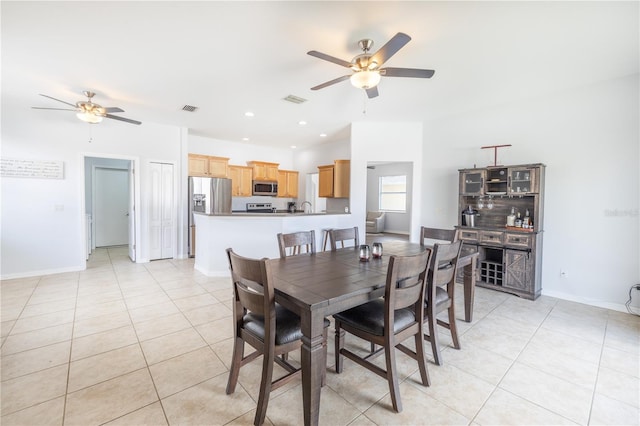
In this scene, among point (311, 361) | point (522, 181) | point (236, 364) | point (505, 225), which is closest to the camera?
point (311, 361)

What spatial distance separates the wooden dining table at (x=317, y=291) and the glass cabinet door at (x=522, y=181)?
6.19 ft

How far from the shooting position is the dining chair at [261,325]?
5.03 feet

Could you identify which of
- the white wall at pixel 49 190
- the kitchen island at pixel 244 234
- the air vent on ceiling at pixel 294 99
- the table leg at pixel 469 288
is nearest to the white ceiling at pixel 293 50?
the air vent on ceiling at pixel 294 99

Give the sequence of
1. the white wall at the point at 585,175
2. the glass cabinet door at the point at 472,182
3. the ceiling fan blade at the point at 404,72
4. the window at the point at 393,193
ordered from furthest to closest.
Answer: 1. the window at the point at 393,193
2. the glass cabinet door at the point at 472,182
3. the white wall at the point at 585,175
4. the ceiling fan blade at the point at 404,72

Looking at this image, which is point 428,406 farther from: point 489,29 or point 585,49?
point 585,49

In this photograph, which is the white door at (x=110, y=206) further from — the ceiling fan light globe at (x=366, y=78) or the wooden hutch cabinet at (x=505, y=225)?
the wooden hutch cabinet at (x=505, y=225)

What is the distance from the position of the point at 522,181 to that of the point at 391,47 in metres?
2.78

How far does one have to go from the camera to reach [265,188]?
7.26 metres

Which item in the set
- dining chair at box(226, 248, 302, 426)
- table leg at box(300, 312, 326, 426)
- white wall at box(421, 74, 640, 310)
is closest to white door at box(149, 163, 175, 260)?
dining chair at box(226, 248, 302, 426)

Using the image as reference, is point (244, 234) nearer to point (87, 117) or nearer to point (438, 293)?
point (87, 117)

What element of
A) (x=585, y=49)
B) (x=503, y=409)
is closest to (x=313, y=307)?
(x=503, y=409)

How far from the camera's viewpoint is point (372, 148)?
5016 mm

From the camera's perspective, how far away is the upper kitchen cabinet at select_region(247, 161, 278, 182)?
23.4 feet

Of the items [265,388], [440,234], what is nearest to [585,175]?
[440,234]
